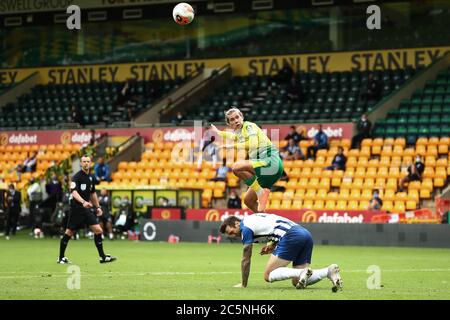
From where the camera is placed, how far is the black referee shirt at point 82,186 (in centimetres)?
2211

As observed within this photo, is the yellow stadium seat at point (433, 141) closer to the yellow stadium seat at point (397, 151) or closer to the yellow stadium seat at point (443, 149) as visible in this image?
the yellow stadium seat at point (443, 149)

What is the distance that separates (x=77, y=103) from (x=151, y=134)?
659 cm

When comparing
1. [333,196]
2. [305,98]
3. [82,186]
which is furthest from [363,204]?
[82,186]

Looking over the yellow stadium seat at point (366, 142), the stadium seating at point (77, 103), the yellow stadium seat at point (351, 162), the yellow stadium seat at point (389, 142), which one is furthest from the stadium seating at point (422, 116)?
the stadium seating at point (77, 103)

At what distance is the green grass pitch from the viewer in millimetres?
15031

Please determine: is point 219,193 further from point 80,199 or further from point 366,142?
point 80,199

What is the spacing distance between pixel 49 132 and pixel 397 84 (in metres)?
16.0

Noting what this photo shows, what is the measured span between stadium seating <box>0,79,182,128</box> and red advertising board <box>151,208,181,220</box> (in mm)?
11085

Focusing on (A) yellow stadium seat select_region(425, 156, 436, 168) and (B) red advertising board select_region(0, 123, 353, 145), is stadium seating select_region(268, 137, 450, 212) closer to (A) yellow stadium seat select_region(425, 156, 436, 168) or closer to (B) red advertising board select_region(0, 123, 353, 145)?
(A) yellow stadium seat select_region(425, 156, 436, 168)

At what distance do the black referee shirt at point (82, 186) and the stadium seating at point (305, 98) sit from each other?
20.0m

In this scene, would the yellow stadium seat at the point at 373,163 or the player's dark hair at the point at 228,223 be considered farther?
the yellow stadium seat at the point at 373,163

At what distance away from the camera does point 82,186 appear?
2217cm
